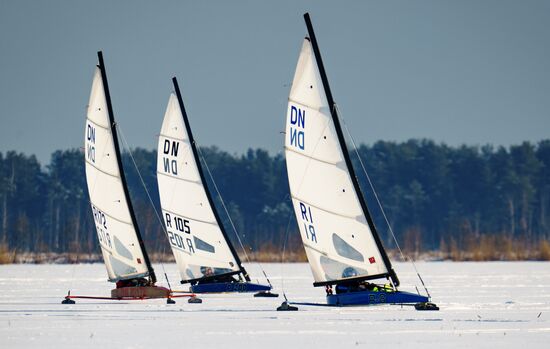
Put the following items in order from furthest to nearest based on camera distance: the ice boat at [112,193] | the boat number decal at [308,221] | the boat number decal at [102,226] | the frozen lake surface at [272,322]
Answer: the boat number decal at [102,226], the ice boat at [112,193], the boat number decal at [308,221], the frozen lake surface at [272,322]

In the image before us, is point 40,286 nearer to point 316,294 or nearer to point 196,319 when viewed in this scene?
point 316,294

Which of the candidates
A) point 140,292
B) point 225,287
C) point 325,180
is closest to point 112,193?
point 140,292

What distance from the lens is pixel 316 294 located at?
44.0 metres

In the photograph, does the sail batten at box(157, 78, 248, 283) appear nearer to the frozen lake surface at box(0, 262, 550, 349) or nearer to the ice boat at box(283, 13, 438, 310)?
the frozen lake surface at box(0, 262, 550, 349)

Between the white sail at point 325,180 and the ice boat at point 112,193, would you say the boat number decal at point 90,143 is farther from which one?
the white sail at point 325,180

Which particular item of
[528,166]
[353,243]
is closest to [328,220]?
[353,243]

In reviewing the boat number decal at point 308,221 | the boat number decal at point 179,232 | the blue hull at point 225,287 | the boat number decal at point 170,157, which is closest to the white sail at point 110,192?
the blue hull at point 225,287

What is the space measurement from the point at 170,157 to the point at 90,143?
4.01 metres

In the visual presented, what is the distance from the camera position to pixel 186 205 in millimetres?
46688

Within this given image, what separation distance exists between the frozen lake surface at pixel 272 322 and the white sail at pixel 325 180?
4.57 ft

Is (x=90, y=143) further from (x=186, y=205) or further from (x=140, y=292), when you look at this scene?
(x=140, y=292)

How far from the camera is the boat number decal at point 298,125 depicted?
115ft

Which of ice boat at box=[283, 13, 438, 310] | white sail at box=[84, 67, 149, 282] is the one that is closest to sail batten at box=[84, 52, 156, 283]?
white sail at box=[84, 67, 149, 282]

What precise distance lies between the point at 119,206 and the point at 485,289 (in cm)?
1244
